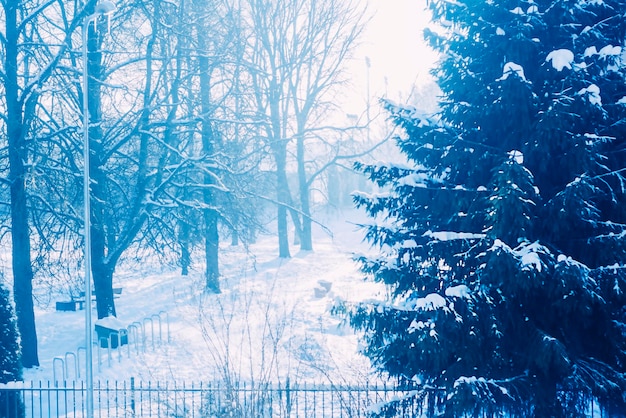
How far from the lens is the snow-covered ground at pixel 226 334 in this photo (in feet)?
40.8

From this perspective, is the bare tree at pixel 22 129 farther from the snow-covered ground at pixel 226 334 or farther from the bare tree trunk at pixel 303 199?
the bare tree trunk at pixel 303 199

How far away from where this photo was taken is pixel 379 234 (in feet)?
28.2

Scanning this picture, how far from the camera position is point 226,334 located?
48.7 feet

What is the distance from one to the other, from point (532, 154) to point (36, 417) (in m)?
9.31

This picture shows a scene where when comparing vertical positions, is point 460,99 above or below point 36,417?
above

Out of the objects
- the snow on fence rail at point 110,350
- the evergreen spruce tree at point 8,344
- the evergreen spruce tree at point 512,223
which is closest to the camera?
the evergreen spruce tree at point 512,223

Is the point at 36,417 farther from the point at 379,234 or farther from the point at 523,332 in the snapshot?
the point at 523,332

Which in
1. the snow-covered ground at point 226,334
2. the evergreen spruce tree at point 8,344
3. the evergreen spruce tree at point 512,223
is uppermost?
the evergreen spruce tree at point 512,223

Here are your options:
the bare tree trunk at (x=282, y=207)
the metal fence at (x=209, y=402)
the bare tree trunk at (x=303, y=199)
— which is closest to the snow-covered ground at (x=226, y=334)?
the metal fence at (x=209, y=402)

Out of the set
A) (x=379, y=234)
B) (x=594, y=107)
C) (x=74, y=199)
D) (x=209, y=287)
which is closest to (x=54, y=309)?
(x=209, y=287)

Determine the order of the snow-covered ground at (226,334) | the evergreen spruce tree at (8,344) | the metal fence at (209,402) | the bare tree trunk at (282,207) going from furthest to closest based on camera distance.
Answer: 1. the bare tree trunk at (282,207)
2. the snow-covered ground at (226,334)
3. the evergreen spruce tree at (8,344)
4. the metal fence at (209,402)

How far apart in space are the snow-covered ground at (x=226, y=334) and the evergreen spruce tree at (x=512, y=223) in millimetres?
1088

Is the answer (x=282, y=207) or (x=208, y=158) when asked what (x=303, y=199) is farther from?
(x=208, y=158)

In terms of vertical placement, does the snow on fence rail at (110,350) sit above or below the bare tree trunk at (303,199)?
below
